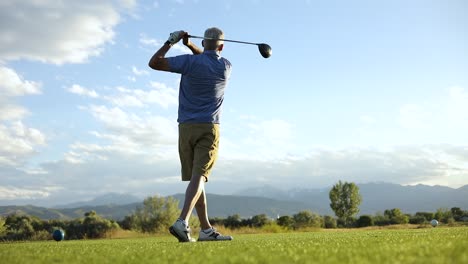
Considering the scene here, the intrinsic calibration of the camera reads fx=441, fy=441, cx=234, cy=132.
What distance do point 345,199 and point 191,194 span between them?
320 feet

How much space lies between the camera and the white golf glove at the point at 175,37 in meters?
5.78

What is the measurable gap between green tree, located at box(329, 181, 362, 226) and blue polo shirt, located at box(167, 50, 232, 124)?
94.0m

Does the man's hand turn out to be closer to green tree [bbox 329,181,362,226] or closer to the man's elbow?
the man's elbow

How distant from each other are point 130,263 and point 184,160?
307 cm

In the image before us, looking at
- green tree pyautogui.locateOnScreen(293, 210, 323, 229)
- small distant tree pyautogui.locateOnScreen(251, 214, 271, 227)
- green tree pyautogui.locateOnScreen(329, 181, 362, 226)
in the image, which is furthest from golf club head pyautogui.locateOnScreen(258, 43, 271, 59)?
green tree pyautogui.locateOnScreen(329, 181, 362, 226)

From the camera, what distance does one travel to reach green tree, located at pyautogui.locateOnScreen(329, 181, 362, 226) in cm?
9700

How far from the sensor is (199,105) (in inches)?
229

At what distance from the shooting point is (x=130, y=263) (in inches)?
108

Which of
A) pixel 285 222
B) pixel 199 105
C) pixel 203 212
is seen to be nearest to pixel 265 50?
pixel 199 105

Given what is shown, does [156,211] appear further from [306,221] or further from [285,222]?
[306,221]

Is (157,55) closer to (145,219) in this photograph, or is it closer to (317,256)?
(317,256)

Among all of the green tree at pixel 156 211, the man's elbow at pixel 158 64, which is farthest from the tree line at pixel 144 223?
the man's elbow at pixel 158 64

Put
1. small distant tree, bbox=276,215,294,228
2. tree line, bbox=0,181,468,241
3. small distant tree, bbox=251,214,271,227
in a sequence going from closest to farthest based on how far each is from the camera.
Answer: tree line, bbox=0,181,468,241 → small distant tree, bbox=251,214,271,227 → small distant tree, bbox=276,215,294,228

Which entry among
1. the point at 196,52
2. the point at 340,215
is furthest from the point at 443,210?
the point at 196,52
